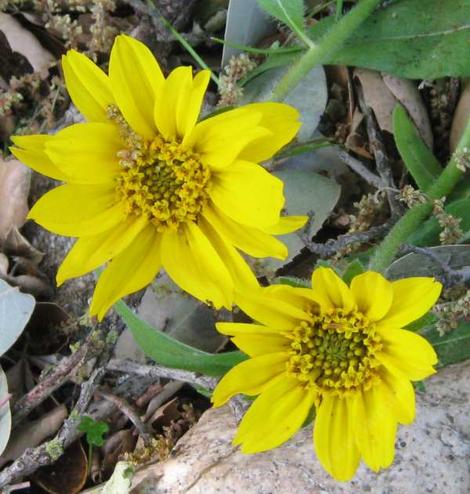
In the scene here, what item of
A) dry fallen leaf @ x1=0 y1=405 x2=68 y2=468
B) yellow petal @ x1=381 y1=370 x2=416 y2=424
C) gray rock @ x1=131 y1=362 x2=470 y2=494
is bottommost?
gray rock @ x1=131 y1=362 x2=470 y2=494

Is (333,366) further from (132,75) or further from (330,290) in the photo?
(132,75)

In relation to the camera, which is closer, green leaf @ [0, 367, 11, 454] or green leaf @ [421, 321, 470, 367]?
green leaf @ [421, 321, 470, 367]

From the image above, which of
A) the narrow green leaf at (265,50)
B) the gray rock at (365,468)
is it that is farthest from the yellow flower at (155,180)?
the narrow green leaf at (265,50)

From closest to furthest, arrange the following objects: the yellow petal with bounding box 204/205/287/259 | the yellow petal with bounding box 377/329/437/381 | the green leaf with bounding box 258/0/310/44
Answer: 1. the yellow petal with bounding box 377/329/437/381
2. the yellow petal with bounding box 204/205/287/259
3. the green leaf with bounding box 258/0/310/44

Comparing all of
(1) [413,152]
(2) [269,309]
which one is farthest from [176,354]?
(1) [413,152]

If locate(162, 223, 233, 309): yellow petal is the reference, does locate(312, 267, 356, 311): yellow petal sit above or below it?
below

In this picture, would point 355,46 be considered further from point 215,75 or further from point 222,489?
point 222,489

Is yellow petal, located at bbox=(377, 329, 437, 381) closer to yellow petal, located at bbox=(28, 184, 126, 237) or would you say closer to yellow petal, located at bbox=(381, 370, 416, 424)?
yellow petal, located at bbox=(381, 370, 416, 424)

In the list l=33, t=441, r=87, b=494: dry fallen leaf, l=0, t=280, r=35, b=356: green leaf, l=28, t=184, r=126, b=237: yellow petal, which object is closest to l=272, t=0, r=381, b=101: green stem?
l=28, t=184, r=126, b=237: yellow petal
